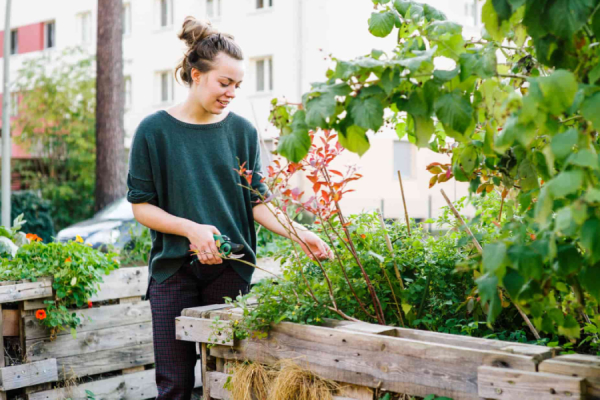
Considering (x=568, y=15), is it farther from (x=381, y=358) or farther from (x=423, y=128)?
(x=381, y=358)

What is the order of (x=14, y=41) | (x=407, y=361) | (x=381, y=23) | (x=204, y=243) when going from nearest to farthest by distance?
(x=407, y=361) < (x=381, y=23) < (x=204, y=243) < (x=14, y=41)

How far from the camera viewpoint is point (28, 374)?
3.90m

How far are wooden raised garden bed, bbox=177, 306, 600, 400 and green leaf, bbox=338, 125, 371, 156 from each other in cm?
63

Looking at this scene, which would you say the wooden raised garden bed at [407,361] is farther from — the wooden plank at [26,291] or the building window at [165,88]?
the building window at [165,88]

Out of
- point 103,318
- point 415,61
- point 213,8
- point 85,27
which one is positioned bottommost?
point 103,318

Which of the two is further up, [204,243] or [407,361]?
[204,243]

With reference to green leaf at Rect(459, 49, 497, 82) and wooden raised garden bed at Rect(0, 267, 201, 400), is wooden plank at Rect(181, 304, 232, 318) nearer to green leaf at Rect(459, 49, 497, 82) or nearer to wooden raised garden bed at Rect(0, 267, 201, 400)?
green leaf at Rect(459, 49, 497, 82)

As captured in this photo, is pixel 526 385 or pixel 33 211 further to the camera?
pixel 33 211

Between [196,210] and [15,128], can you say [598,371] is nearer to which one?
[196,210]

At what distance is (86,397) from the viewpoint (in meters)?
4.16

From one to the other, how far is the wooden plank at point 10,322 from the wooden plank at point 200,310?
1840 millimetres

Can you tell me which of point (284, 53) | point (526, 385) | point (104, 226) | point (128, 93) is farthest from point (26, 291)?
point (128, 93)

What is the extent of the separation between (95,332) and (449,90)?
3387 mm

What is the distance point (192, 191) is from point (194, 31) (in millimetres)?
666
